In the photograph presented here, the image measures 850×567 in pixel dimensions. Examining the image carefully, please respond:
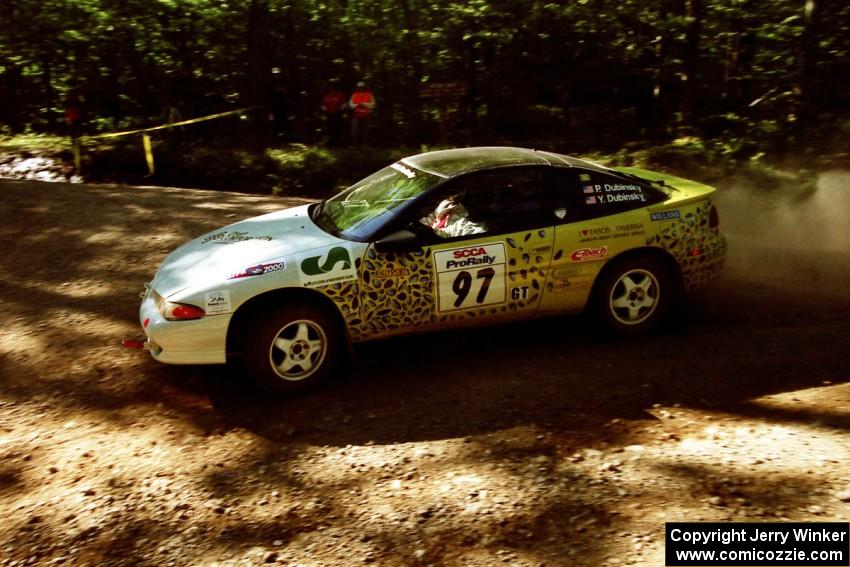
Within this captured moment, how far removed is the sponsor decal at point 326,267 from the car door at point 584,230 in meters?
1.61

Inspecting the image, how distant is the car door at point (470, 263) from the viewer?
5538 millimetres

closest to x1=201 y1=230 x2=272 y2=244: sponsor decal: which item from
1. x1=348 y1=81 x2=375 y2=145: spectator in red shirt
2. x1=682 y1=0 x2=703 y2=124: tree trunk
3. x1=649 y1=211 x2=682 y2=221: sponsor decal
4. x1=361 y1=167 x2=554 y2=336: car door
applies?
x1=361 y1=167 x2=554 y2=336: car door

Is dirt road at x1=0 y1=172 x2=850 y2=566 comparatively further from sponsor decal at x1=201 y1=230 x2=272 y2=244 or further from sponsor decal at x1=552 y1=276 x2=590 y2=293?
sponsor decal at x1=201 y1=230 x2=272 y2=244

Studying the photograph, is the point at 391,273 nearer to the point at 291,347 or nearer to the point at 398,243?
the point at 398,243

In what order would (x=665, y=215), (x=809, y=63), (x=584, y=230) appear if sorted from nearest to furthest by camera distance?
(x=584, y=230) → (x=665, y=215) → (x=809, y=63)

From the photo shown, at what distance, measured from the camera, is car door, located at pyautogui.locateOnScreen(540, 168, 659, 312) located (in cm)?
596

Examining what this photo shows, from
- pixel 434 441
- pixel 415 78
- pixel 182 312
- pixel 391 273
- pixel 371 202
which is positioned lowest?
pixel 434 441

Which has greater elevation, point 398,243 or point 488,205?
point 488,205

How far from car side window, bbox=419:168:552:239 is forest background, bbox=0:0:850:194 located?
26.3 ft

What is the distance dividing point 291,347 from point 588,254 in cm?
245

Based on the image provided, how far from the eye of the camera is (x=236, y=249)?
5723 mm

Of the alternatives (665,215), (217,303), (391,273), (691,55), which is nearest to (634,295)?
(665,215)

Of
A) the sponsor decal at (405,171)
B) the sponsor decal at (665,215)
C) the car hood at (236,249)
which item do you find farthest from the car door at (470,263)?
the sponsor decal at (665,215)

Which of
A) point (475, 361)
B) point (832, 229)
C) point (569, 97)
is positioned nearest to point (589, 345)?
point (475, 361)
